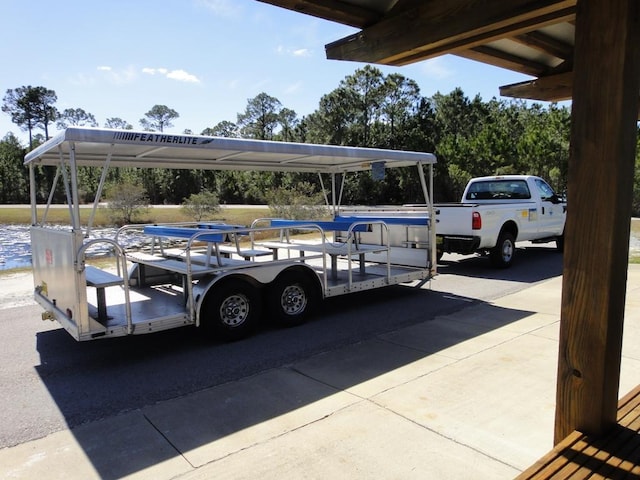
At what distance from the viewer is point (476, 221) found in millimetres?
9883

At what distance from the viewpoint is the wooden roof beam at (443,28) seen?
2732 mm

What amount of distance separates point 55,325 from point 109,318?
1974 millimetres

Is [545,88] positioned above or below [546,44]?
below

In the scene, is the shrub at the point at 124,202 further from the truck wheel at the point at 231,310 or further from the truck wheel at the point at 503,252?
the truck wheel at the point at 231,310

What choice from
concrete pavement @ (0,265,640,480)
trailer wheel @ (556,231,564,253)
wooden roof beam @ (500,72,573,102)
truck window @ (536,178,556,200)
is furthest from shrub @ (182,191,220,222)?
wooden roof beam @ (500,72,573,102)

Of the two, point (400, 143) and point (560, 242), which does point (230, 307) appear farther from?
point (400, 143)

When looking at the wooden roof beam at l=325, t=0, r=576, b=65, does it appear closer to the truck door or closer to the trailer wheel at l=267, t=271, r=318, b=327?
Result: the trailer wheel at l=267, t=271, r=318, b=327

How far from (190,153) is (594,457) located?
17.5 feet

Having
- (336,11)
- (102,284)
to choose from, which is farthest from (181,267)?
(336,11)

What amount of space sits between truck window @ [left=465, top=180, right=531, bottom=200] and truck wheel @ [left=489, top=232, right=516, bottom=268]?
147 centimetres

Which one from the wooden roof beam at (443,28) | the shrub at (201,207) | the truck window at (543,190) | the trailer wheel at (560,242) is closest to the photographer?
the wooden roof beam at (443,28)

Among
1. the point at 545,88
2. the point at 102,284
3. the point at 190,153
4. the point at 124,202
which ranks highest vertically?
the point at 545,88

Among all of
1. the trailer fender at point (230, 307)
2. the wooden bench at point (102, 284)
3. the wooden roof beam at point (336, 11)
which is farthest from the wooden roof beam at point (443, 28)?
the wooden bench at point (102, 284)

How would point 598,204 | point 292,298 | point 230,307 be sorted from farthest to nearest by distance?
1. point 292,298
2. point 230,307
3. point 598,204
